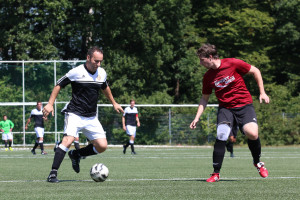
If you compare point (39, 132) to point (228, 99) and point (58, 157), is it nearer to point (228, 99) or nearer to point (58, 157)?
point (58, 157)

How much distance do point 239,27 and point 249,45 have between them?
158cm

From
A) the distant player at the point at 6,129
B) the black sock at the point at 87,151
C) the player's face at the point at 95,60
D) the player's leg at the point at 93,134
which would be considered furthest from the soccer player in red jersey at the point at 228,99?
the distant player at the point at 6,129

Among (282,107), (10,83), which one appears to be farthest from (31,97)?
(282,107)

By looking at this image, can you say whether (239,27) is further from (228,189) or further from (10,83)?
(228,189)

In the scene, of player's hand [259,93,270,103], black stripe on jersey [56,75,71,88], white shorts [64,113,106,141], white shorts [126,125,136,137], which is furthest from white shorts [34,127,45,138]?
player's hand [259,93,270,103]

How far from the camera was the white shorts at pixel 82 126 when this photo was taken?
9227 mm

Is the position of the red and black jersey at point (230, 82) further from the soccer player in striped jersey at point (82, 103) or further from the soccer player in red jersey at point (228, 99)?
the soccer player in striped jersey at point (82, 103)

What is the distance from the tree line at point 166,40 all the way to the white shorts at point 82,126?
24.8 metres

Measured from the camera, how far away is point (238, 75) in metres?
9.01

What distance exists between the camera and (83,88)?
30.3ft

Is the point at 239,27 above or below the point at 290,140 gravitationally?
above

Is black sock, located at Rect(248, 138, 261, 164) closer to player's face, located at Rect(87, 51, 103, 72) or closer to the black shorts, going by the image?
the black shorts

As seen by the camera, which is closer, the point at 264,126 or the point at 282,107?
the point at 264,126

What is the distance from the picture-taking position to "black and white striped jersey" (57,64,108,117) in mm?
9180
